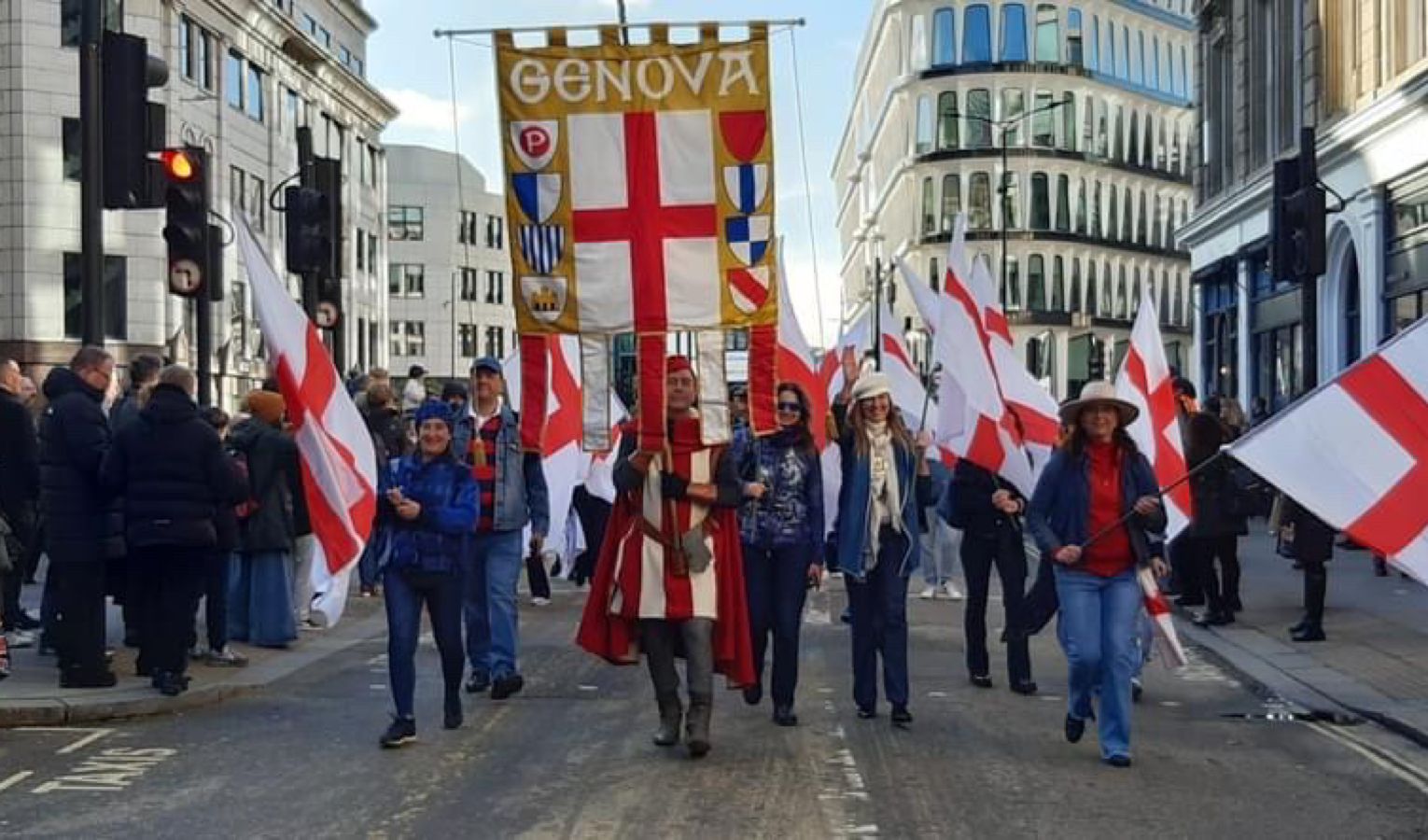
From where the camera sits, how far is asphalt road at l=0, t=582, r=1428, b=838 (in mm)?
6711

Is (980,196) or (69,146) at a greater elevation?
(980,196)

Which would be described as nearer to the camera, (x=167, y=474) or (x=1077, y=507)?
(x=1077, y=507)

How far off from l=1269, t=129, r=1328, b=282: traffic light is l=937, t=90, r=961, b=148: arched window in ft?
201

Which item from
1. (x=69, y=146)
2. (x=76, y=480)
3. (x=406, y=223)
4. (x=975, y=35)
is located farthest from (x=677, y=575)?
(x=406, y=223)

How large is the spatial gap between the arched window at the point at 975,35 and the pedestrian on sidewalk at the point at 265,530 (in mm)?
66613

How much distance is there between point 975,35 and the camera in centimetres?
7500

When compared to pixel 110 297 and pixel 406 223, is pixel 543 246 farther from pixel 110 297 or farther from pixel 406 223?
pixel 406 223

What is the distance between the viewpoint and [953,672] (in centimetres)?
1078

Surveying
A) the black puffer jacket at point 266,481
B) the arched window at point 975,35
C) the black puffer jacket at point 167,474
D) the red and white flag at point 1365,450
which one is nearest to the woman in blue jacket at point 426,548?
the black puffer jacket at point 167,474

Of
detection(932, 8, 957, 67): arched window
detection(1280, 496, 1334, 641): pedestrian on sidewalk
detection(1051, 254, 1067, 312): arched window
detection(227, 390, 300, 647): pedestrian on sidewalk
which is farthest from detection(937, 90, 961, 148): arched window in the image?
detection(227, 390, 300, 647): pedestrian on sidewalk

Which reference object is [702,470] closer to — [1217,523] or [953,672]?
[953,672]

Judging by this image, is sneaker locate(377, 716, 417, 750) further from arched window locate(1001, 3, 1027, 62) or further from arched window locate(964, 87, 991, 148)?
arched window locate(1001, 3, 1027, 62)

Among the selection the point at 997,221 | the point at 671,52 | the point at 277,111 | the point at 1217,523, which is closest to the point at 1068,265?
the point at 997,221

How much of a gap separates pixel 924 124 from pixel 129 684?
6885 centimetres
